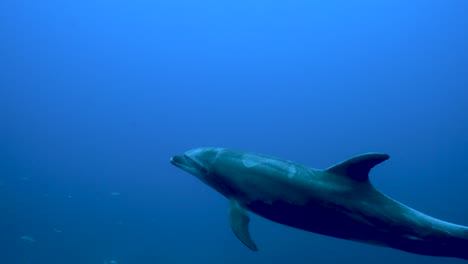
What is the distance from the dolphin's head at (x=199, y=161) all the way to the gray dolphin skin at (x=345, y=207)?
1.40 feet

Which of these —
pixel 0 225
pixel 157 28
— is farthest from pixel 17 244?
pixel 157 28

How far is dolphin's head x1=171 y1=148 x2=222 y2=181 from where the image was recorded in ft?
14.2

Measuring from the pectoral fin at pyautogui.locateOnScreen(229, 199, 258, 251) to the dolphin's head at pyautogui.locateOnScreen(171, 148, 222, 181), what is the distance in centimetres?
44

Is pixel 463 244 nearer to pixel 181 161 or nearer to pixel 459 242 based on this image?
pixel 459 242

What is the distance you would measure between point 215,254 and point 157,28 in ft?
137

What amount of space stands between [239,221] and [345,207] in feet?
3.24

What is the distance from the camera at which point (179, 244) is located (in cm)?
3303

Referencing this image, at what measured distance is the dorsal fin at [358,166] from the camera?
12.4 ft

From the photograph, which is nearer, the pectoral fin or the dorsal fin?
the dorsal fin

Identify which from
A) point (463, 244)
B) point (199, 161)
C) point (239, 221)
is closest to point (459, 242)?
point (463, 244)

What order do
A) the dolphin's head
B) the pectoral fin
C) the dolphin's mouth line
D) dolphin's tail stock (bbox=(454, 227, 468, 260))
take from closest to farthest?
dolphin's tail stock (bbox=(454, 227, 468, 260)) → the pectoral fin → the dolphin's head → the dolphin's mouth line

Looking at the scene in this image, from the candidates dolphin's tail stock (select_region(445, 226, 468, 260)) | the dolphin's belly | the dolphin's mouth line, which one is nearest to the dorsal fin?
the dolphin's belly

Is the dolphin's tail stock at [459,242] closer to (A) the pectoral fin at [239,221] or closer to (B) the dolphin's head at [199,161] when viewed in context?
(A) the pectoral fin at [239,221]

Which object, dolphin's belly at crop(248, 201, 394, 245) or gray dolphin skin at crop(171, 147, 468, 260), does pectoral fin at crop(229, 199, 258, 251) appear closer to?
gray dolphin skin at crop(171, 147, 468, 260)
